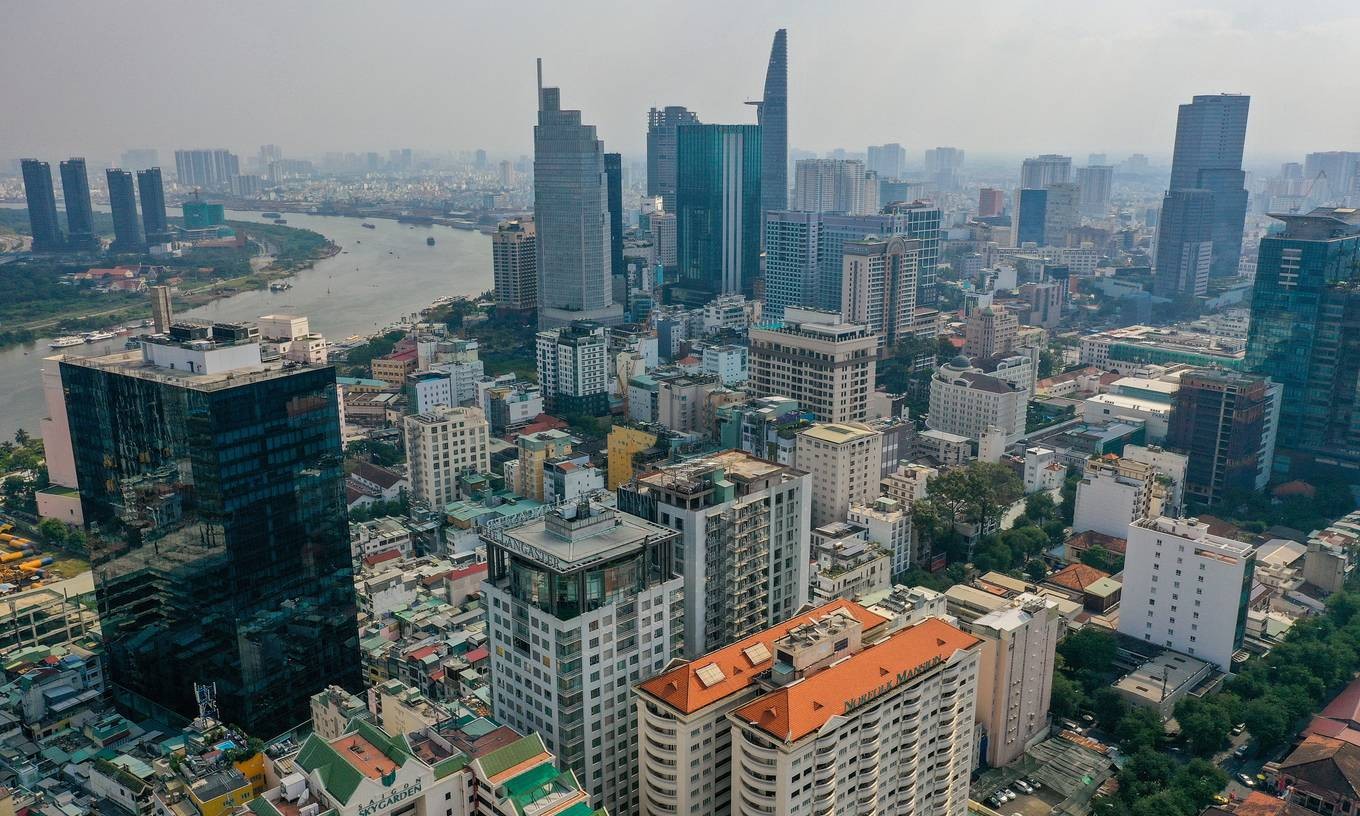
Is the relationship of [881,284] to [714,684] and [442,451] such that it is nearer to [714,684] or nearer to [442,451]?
[442,451]

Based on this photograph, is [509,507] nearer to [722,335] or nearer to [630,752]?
[630,752]

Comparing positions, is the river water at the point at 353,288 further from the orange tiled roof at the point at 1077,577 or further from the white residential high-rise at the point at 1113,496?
the white residential high-rise at the point at 1113,496

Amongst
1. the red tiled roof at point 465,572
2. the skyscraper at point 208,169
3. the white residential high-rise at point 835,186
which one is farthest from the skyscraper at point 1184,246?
the skyscraper at point 208,169

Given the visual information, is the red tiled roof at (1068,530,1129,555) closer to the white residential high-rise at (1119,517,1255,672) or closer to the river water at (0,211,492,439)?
the white residential high-rise at (1119,517,1255,672)

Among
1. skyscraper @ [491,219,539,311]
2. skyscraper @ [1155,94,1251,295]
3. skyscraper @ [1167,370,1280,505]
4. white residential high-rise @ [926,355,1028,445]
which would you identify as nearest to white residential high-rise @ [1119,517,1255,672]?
skyscraper @ [1167,370,1280,505]

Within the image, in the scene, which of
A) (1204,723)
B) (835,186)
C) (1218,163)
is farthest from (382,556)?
(835,186)
